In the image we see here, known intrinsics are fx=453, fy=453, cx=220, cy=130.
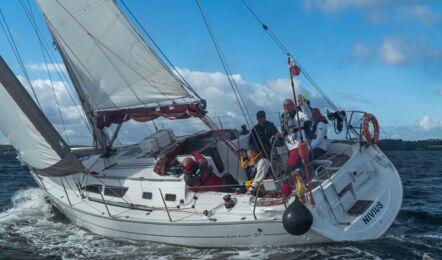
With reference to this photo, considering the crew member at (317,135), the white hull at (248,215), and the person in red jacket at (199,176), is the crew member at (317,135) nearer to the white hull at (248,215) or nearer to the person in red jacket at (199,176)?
the white hull at (248,215)

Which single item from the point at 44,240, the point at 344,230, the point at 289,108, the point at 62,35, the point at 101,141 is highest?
the point at 62,35

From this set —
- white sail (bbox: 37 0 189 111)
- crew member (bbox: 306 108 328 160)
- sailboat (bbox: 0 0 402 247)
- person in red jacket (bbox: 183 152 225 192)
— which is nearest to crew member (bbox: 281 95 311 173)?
crew member (bbox: 306 108 328 160)

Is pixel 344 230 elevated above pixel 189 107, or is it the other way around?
pixel 189 107

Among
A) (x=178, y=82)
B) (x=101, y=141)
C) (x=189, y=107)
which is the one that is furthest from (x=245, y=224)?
(x=101, y=141)

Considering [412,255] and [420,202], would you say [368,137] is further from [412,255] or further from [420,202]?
[420,202]

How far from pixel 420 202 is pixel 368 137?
4.13 metres

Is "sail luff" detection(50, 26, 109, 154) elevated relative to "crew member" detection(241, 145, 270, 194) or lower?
elevated

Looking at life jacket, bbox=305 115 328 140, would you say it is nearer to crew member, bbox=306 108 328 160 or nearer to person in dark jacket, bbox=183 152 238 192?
crew member, bbox=306 108 328 160

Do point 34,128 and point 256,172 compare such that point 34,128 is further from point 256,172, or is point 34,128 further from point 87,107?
point 256,172

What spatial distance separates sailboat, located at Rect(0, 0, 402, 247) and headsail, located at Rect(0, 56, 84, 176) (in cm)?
2

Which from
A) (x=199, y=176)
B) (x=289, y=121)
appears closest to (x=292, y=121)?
(x=289, y=121)

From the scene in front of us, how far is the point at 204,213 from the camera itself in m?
7.80

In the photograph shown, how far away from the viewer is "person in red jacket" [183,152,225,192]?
8766mm

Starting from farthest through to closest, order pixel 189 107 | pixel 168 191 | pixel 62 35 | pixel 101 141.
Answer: pixel 101 141, pixel 62 35, pixel 189 107, pixel 168 191
